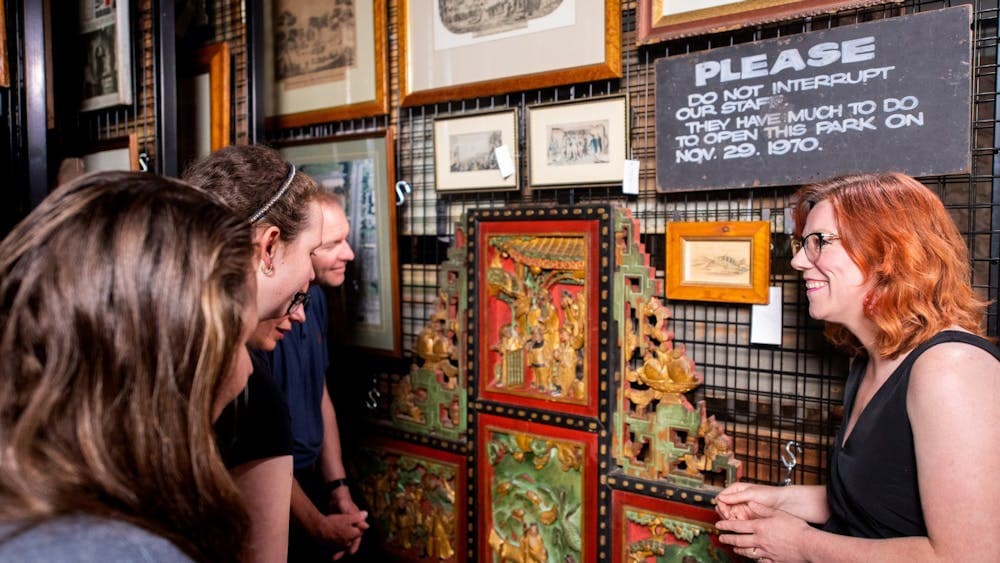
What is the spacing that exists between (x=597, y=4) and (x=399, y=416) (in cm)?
148

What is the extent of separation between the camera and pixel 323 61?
2.79 meters

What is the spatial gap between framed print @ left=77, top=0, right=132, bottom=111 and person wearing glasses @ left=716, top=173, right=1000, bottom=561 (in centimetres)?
258

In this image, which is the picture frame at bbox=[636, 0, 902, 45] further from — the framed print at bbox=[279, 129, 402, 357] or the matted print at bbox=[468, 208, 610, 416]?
the framed print at bbox=[279, 129, 402, 357]

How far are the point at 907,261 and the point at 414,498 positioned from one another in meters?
1.76

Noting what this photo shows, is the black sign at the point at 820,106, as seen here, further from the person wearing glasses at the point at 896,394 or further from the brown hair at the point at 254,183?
the brown hair at the point at 254,183

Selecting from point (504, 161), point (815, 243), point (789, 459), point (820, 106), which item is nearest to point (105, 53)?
point (504, 161)

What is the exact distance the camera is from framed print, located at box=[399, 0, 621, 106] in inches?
83.4

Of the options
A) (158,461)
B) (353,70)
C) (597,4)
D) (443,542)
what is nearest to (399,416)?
(443,542)

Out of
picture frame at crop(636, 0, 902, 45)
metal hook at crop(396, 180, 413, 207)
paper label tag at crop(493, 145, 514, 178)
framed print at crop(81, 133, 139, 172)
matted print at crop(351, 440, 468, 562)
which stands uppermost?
picture frame at crop(636, 0, 902, 45)

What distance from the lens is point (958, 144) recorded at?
1626 millimetres

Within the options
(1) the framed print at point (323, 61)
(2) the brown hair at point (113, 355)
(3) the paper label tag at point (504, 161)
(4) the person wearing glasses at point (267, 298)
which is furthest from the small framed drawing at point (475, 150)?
(2) the brown hair at point (113, 355)

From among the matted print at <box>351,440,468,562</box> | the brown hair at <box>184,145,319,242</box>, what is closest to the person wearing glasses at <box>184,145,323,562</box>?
the brown hair at <box>184,145,319,242</box>

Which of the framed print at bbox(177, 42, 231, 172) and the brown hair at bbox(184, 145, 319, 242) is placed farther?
the framed print at bbox(177, 42, 231, 172)

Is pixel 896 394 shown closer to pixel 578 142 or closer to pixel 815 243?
pixel 815 243
